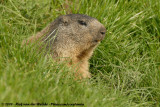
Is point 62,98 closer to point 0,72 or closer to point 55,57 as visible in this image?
point 0,72

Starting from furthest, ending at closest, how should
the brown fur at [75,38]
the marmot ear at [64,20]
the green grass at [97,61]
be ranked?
the marmot ear at [64,20] → the brown fur at [75,38] → the green grass at [97,61]

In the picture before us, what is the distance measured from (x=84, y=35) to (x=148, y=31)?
2.12m

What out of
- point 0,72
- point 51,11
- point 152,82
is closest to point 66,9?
point 51,11

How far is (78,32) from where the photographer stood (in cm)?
470

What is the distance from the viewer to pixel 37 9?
5828 mm

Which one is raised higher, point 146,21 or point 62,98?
point 146,21

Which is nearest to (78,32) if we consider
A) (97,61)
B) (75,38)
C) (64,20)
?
(75,38)

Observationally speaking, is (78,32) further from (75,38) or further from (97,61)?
(97,61)

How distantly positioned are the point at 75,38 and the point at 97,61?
3.04 ft

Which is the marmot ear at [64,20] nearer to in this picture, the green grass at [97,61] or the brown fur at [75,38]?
the brown fur at [75,38]

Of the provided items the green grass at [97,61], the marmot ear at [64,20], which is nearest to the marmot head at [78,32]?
the marmot ear at [64,20]

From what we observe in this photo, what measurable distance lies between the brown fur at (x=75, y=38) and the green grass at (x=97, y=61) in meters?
0.40

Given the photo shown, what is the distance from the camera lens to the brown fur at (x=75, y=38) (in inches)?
179

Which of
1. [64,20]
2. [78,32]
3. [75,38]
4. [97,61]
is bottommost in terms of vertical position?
[97,61]
